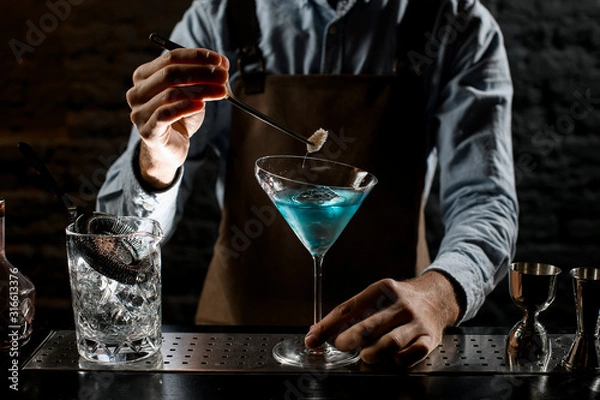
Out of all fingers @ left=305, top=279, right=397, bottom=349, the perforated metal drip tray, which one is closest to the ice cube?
fingers @ left=305, top=279, right=397, bottom=349

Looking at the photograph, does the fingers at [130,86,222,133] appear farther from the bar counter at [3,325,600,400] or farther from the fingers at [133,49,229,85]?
the bar counter at [3,325,600,400]

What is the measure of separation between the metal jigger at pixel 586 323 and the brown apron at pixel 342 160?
748mm

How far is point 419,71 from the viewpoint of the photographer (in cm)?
186

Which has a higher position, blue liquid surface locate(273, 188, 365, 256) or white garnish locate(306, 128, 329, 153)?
white garnish locate(306, 128, 329, 153)

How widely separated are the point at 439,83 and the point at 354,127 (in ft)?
0.92

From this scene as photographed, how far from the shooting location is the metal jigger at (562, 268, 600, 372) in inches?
42.7

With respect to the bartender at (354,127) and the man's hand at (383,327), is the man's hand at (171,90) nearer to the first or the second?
the bartender at (354,127)

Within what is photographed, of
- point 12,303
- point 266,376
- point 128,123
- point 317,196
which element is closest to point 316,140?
point 317,196

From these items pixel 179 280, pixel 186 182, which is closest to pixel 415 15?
pixel 186 182

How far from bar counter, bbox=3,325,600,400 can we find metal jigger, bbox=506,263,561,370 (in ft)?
0.06

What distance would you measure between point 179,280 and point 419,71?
1.48 metres

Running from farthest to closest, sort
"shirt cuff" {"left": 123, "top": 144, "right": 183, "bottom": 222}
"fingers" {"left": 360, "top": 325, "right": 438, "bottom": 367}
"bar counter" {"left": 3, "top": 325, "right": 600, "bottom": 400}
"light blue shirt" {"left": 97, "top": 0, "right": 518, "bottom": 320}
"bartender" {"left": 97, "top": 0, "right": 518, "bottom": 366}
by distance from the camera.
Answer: "bartender" {"left": 97, "top": 0, "right": 518, "bottom": 366} < "light blue shirt" {"left": 97, "top": 0, "right": 518, "bottom": 320} < "shirt cuff" {"left": 123, "top": 144, "right": 183, "bottom": 222} < "fingers" {"left": 360, "top": 325, "right": 438, "bottom": 367} < "bar counter" {"left": 3, "top": 325, "right": 600, "bottom": 400}

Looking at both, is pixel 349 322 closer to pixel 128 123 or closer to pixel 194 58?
pixel 194 58

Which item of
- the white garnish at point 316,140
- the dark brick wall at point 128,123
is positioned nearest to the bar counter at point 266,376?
the white garnish at point 316,140
